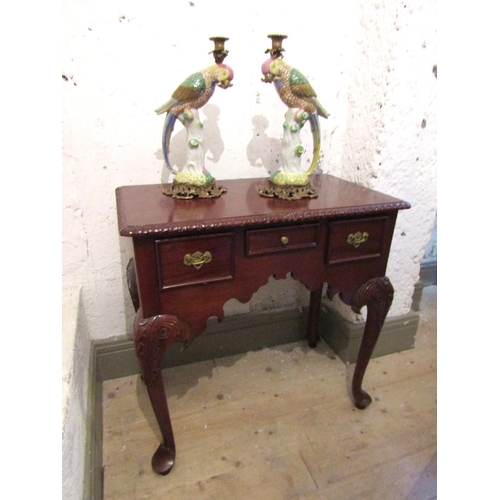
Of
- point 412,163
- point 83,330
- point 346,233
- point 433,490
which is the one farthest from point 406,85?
point 83,330

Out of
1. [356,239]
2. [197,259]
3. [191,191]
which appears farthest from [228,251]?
[356,239]

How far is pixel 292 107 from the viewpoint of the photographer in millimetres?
1077

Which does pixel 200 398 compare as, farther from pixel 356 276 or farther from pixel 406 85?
pixel 406 85

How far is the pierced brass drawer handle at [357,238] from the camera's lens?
1073mm

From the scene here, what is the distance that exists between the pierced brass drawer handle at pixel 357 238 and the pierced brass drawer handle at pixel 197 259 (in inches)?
17.3

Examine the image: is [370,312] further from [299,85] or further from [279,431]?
[299,85]

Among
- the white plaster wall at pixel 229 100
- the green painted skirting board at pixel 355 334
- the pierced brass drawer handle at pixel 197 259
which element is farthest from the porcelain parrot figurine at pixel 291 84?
the green painted skirting board at pixel 355 334

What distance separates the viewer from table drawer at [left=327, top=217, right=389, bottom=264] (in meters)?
1.05

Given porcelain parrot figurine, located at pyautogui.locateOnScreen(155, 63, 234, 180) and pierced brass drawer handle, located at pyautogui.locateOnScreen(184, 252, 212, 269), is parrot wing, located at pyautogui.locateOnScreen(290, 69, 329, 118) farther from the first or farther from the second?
pierced brass drawer handle, located at pyautogui.locateOnScreen(184, 252, 212, 269)

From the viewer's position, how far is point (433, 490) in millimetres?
1125

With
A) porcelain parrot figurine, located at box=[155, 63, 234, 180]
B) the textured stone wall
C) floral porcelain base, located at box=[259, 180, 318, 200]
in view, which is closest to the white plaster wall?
the textured stone wall

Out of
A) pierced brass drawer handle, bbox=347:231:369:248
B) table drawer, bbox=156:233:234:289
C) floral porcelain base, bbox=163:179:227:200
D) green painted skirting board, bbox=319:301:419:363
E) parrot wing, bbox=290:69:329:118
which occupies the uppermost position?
parrot wing, bbox=290:69:329:118

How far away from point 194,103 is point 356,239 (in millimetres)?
638

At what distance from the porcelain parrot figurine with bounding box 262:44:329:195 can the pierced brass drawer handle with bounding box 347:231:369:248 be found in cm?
23
